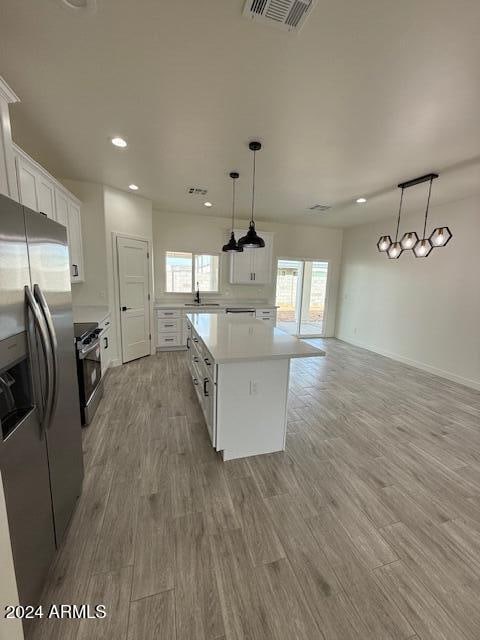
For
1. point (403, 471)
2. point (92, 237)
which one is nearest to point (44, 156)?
point (92, 237)

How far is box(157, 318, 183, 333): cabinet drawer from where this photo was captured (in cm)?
511

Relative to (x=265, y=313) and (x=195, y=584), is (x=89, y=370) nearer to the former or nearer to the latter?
(x=195, y=584)

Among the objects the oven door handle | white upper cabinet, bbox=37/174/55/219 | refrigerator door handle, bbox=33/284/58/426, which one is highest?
white upper cabinet, bbox=37/174/55/219

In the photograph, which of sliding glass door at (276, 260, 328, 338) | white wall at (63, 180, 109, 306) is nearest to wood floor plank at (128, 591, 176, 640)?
white wall at (63, 180, 109, 306)

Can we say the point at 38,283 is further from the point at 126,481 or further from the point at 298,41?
the point at 298,41

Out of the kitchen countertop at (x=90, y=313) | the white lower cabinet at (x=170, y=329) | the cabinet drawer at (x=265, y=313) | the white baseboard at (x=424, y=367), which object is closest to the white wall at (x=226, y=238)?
the cabinet drawer at (x=265, y=313)

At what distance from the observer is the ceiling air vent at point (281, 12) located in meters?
1.24

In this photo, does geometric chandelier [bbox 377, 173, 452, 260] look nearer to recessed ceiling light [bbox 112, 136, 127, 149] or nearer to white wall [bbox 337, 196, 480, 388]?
white wall [bbox 337, 196, 480, 388]

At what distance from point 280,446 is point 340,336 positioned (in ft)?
17.0

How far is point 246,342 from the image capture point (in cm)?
232

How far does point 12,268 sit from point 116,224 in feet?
11.8

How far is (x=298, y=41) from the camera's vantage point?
4.77 feet

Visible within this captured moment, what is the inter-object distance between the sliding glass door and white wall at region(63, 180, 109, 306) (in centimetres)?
400

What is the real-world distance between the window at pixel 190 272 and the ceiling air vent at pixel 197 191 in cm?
159
